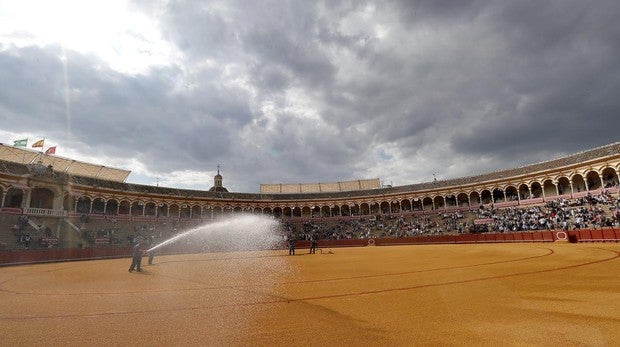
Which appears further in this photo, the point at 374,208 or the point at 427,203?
the point at 374,208

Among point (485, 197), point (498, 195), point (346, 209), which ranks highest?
point (498, 195)

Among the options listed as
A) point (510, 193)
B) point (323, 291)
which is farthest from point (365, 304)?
point (510, 193)

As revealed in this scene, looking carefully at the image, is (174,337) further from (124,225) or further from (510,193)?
(510,193)

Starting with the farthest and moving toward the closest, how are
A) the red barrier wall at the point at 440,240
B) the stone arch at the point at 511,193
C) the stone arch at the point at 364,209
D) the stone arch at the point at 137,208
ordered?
the stone arch at the point at 364,209 → the stone arch at the point at 137,208 → the stone arch at the point at 511,193 → the red barrier wall at the point at 440,240

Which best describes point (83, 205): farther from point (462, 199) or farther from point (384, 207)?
point (462, 199)

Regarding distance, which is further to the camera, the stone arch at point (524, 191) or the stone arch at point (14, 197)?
the stone arch at point (524, 191)

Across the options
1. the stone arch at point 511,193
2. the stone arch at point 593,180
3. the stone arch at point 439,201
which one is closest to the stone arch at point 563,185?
the stone arch at point 593,180

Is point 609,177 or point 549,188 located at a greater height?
point 609,177

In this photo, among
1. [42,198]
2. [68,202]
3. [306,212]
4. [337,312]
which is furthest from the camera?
[306,212]

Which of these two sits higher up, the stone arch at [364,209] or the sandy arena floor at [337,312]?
the stone arch at [364,209]

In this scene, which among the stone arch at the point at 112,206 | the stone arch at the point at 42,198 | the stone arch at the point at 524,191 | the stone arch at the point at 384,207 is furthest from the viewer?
the stone arch at the point at 384,207

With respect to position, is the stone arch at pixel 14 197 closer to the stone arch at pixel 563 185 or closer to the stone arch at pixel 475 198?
the stone arch at pixel 475 198

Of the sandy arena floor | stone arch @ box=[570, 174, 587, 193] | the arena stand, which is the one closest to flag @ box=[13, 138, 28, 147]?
the arena stand

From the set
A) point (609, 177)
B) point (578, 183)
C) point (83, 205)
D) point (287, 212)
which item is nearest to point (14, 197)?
point (83, 205)
